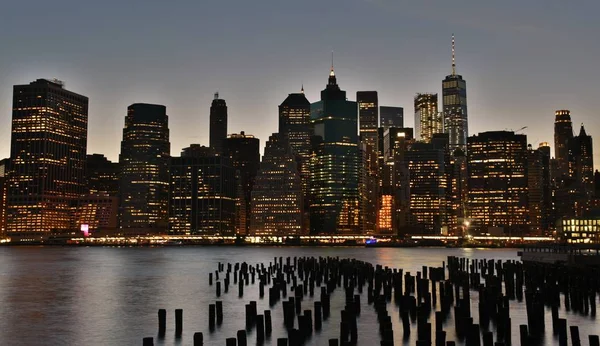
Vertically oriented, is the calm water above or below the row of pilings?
below

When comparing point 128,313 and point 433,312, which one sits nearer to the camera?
point 433,312

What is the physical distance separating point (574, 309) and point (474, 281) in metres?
17.7

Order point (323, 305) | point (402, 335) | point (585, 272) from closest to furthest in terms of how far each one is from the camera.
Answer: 1. point (402, 335)
2. point (323, 305)
3. point (585, 272)

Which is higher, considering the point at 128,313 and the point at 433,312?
the point at 433,312

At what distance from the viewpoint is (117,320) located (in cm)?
5178

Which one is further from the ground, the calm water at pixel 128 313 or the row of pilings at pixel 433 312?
the row of pilings at pixel 433 312

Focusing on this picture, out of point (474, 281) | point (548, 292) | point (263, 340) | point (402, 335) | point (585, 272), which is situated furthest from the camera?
Result: point (474, 281)

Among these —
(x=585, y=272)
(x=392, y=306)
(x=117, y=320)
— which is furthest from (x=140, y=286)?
(x=585, y=272)

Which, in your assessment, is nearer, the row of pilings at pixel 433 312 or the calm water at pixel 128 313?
the row of pilings at pixel 433 312

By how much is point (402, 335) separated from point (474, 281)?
87.9 ft

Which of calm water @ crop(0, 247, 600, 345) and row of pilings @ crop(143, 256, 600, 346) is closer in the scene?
row of pilings @ crop(143, 256, 600, 346)

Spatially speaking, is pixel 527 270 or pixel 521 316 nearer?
pixel 521 316

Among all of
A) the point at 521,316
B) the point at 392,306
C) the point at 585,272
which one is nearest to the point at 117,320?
the point at 392,306

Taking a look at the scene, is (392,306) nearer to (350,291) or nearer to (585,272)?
(350,291)
